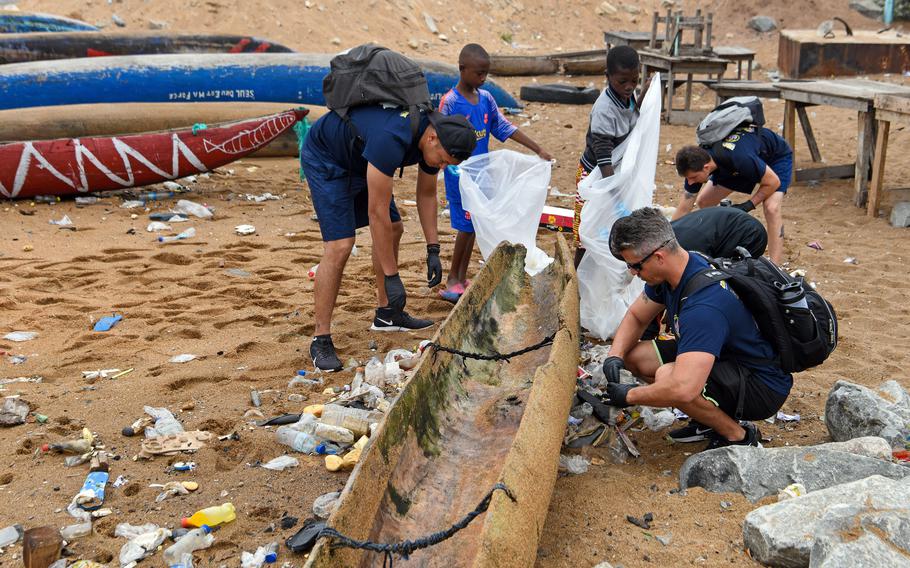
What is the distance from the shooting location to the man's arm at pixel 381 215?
4.32 metres

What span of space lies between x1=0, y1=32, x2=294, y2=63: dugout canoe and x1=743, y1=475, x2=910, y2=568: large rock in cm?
1279

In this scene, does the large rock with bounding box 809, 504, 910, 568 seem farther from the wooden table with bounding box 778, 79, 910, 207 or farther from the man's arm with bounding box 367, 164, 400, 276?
the wooden table with bounding box 778, 79, 910, 207

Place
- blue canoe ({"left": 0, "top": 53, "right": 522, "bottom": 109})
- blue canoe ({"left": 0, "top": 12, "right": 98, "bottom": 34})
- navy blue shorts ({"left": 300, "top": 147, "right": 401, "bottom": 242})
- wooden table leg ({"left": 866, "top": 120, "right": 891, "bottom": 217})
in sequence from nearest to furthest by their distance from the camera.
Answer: navy blue shorts ({"left": 300, "top": 147, "right": 401, "bottom": 242})
wooden table leg ({"left": 866, "top": 120, "right": 891, "bottom": 217})
blue canoe ({"left": 0, "top": 53, "right": 522, "bottom": 109})
blue canoe ({"left": 0, "top": 12, "right": 98, "bottom": 34})

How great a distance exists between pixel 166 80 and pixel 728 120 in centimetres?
761

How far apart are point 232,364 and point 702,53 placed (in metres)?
9.38

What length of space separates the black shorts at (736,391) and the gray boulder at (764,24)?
1650 cm

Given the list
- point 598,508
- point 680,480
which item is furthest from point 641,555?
point 680,480

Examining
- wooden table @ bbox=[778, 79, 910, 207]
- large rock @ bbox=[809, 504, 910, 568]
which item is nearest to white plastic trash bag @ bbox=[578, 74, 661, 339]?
large rock @ bbox=[809, 504, 910, 568]

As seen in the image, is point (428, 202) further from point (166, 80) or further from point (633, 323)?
point (166, 80)

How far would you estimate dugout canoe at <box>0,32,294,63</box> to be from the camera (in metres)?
12.9

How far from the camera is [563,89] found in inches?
508

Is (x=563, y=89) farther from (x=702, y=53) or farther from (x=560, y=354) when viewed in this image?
(x=560, y=354)

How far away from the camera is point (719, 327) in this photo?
3.24 meters

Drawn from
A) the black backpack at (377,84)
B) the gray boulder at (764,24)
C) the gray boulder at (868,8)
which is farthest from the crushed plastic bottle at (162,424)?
the gray boulder at (868,8)
